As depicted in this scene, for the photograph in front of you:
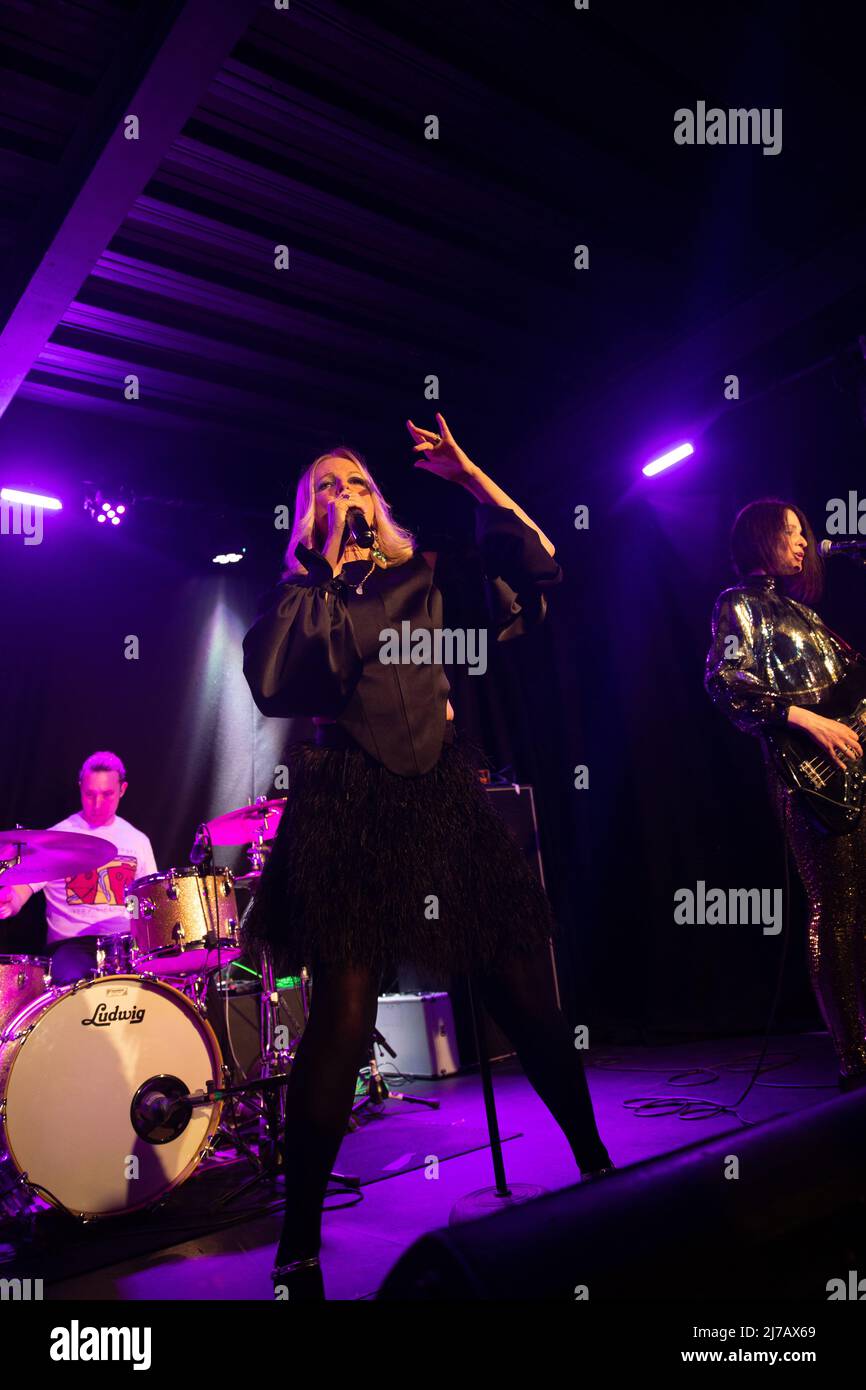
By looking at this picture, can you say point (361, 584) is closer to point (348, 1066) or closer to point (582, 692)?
point (348, 1066)

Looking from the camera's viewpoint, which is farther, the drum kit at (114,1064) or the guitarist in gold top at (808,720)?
the drum kit at (114,1064)

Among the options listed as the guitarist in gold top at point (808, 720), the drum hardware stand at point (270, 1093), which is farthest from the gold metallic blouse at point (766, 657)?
the drum hardware stand at point (270, 1093)

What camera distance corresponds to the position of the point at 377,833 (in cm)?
191

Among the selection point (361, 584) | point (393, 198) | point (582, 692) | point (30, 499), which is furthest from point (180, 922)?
point (582, 692)

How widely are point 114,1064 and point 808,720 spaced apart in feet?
8.49

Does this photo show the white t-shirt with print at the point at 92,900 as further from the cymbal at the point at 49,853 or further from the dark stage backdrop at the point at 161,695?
the cymbal at the point at 49,853

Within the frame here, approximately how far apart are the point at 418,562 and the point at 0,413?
3.41m

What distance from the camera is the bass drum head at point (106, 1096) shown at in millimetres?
2871

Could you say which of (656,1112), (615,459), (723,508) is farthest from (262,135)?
(656,1112)

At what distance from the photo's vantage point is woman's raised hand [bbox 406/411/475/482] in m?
2.10

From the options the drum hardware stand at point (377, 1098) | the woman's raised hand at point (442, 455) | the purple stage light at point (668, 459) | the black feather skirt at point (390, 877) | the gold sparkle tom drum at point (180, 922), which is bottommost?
the drum hardware stand at point (377, 1098)

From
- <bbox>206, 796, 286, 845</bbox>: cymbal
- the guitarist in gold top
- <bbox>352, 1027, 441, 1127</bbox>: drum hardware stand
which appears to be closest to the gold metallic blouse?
the guitarist in gold top

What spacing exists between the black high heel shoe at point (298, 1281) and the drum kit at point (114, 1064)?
1.48 m
